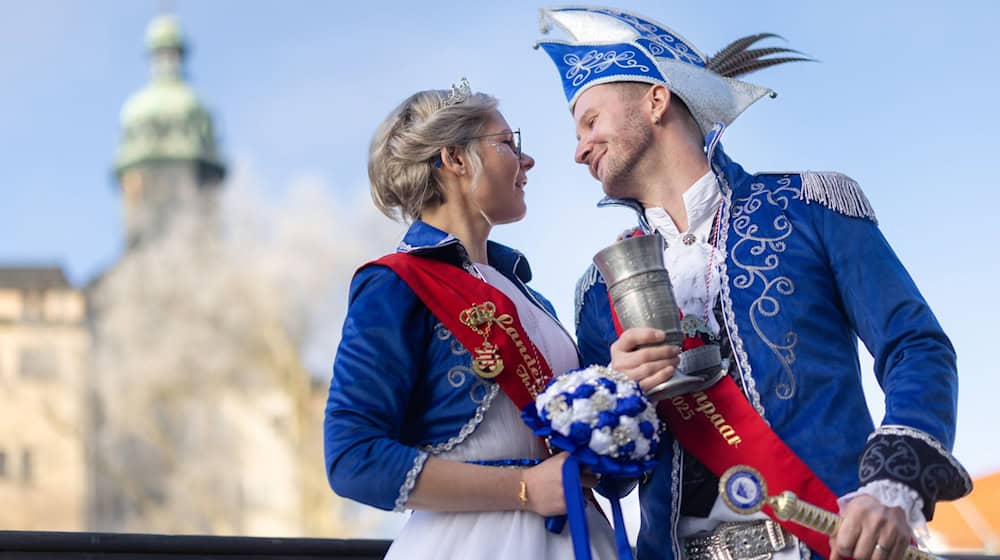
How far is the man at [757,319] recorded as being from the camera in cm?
252

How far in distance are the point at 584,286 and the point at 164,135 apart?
45530mm

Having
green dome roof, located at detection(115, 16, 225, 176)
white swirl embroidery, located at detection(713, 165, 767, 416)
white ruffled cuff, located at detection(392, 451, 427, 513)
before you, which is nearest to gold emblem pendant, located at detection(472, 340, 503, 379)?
white ruffled cuff, located at detection(392, 451, 427, 513)

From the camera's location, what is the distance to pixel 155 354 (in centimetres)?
2580

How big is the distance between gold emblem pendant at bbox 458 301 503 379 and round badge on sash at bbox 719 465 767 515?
0.61 metres

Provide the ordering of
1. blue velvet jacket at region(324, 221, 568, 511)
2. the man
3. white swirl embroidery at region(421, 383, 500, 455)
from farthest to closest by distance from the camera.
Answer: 1. white swirl embroidery at region(421, 383, 500, 455)
2. blue velvet jacket at region(324, 221, 568, 511)
3. the man

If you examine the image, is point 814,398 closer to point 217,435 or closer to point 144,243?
point 217,435

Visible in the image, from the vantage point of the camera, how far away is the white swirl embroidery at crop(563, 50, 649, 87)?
3.28 metres

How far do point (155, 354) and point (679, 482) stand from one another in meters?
24.0

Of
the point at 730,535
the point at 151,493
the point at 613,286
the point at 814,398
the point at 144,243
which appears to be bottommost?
the point at 151,493

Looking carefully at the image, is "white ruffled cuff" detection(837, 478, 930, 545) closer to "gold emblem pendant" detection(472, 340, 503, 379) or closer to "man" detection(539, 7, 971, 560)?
"man" detection(539, 7, 971, 560)

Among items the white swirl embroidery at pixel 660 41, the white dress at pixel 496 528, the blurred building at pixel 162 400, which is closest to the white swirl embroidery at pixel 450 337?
the white dress at pixel 496 528

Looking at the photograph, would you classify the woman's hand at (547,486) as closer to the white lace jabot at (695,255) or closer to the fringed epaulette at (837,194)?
the white lace jabot at (695,255)

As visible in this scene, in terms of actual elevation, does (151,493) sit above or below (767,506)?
below

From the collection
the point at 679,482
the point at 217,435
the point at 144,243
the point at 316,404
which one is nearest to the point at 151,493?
the point at 217,435
